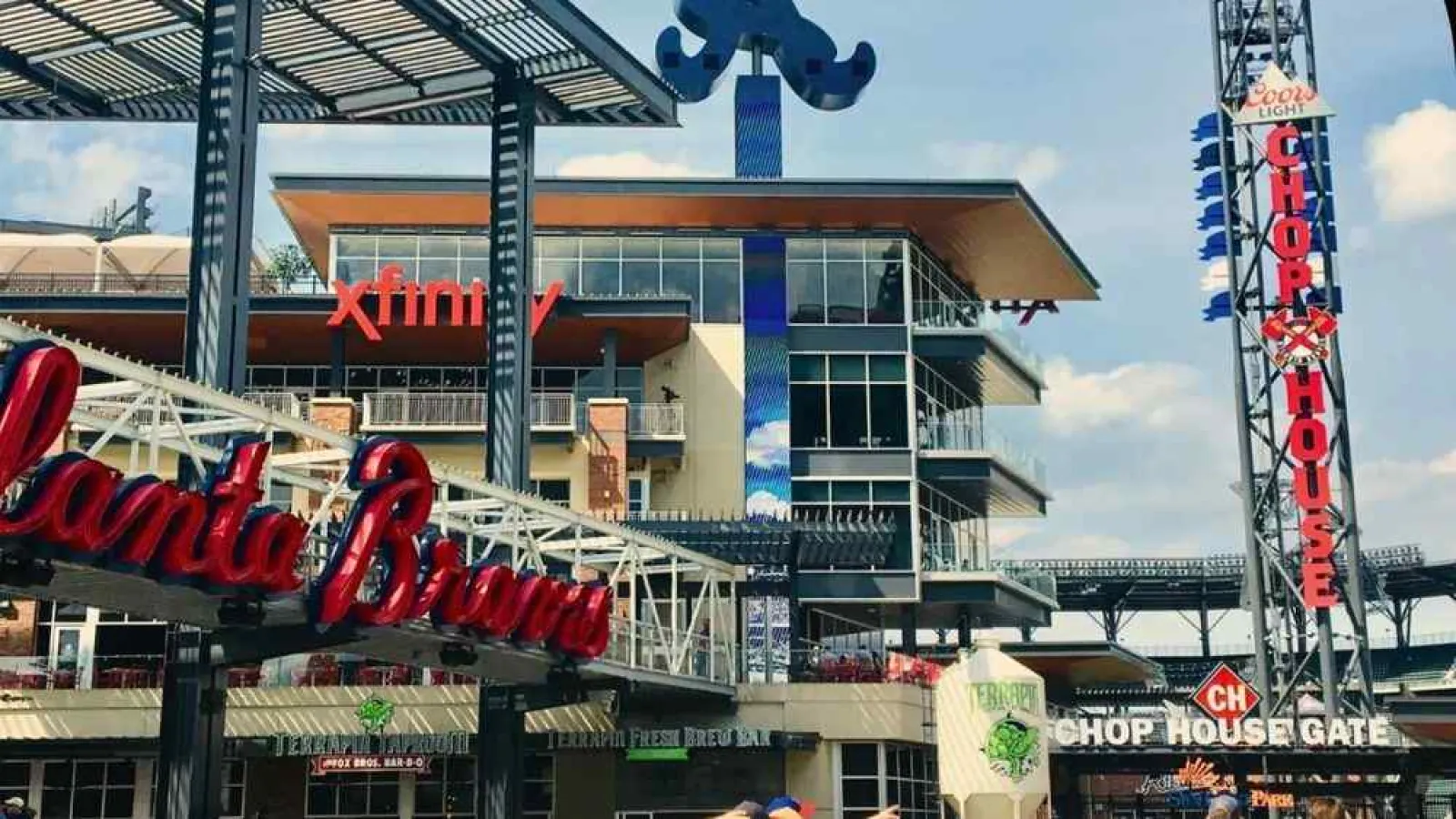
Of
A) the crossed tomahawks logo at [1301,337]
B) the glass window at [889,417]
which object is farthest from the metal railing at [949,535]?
the crossed tomahawks logo at [1301,337]

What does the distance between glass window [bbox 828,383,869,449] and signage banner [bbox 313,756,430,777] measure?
1896 centimetres

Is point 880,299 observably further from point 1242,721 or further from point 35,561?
point 35,561

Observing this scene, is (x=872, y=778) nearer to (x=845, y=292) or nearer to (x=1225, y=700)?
(x=1225, y=700)

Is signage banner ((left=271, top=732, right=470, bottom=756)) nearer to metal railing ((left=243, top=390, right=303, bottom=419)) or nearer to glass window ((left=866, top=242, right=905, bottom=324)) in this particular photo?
metal railing ((left=243, top=390, right=303, bottom=419))

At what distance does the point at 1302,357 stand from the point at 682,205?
19.7 meters

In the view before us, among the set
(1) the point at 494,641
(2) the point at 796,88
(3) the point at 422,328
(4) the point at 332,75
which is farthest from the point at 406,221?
(1) the point at 494,641

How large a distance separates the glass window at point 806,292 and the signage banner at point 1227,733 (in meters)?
19.2

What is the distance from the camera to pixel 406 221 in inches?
2355

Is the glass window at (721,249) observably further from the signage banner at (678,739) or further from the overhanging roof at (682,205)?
the signage banner at (678,739)

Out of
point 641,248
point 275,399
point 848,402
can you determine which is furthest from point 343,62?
point 848,402

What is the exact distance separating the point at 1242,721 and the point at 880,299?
794 inches

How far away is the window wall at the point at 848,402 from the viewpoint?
58250 millimetres

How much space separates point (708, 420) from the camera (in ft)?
191

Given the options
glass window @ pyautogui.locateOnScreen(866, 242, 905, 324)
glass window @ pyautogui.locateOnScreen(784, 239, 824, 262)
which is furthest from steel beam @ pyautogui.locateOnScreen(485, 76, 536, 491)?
glass window @ pyautogui.locateOnScreen(866, 242, 905, 324)
